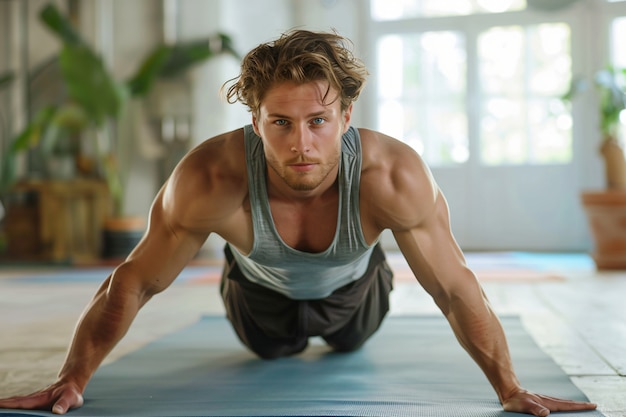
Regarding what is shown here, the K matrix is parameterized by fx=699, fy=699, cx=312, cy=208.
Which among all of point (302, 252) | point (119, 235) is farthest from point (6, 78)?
point (302, 252)

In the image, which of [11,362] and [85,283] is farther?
[85,283]

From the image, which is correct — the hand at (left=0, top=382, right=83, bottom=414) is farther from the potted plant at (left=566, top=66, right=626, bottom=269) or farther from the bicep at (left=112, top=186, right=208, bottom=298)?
the potted plant at (left=566, top=66, right=626, bottom=269)

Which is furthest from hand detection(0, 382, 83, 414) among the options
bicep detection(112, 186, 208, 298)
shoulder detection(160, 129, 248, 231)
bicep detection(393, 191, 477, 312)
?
bicep detection(393, 191, 477, 312)

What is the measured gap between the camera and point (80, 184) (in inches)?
221

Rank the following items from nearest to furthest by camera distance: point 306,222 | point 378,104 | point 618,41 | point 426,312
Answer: point 306,222 < point 426,312 < point 618,41 < point 378,104

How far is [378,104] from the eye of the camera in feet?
20.4

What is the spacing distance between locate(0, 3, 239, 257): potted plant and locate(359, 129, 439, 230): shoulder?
4.01 meters

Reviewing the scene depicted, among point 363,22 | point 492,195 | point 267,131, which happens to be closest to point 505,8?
point 363,22

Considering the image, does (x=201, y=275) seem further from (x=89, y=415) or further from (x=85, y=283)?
(x=89, y=415)

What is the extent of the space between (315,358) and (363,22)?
15.3 ft

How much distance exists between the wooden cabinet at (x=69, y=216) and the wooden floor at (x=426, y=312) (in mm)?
976

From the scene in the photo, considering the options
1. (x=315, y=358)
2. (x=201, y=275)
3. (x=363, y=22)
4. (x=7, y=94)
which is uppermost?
(x=363, y=22)

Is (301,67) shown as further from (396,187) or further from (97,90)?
→ (97,90)

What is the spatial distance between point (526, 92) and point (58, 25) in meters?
3.83
